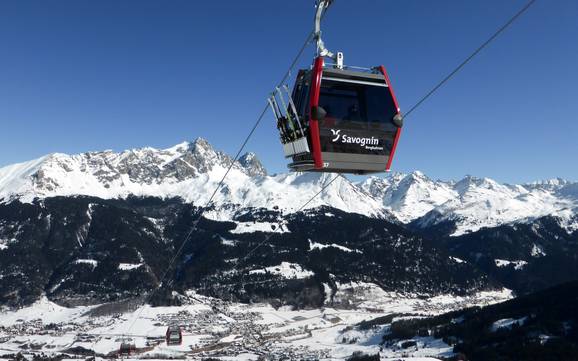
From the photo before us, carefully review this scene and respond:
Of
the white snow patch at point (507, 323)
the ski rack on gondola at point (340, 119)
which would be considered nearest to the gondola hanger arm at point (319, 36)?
the ski rack on gondola at point (340, 119)

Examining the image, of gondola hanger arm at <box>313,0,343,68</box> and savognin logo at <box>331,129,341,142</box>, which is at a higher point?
gondola hanger arm at <box>313,0,343,68</box>

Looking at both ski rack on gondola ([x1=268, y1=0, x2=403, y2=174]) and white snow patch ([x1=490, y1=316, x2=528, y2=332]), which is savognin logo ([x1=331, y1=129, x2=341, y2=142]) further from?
white snow patch ([x1=490, y1=316, x2=528, y2=332])

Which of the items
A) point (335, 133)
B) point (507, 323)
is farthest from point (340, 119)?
point (507, 323)

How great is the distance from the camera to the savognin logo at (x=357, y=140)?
21.3 m

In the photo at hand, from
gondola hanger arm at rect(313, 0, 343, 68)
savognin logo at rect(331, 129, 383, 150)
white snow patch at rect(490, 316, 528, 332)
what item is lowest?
white snow patch at rect(490, 316, 528, 332)

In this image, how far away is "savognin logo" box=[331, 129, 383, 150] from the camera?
21.3 meters

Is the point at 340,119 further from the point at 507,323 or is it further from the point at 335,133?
the point at 507,323

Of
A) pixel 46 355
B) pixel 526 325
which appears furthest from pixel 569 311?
pixel 46 355

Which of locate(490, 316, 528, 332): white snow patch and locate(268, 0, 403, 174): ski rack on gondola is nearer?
locate(268, 0, 403, 174): ski rack on gondola

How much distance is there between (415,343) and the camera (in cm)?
16838

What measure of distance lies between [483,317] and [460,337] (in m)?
20.6

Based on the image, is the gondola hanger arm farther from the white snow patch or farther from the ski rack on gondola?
the white snow patch

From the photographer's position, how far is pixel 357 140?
21.9 meters

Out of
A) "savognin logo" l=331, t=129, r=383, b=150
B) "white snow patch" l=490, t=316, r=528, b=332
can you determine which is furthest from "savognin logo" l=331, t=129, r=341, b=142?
"white snow patch" l=490, t=316, r=528, b=332
